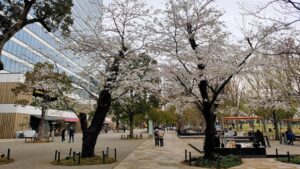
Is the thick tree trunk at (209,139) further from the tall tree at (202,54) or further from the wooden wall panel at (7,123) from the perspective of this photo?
the wooden wall panel at (7,123)

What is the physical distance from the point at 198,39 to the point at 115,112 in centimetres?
2724

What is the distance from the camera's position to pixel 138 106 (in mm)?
39656

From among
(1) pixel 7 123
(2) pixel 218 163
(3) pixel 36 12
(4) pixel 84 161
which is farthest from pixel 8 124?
(2) pixel 218 163

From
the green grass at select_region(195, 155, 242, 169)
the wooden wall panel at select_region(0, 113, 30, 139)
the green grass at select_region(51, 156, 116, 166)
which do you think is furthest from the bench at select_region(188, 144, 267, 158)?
the wooden wall panel at select_region(0, 113, 30, 139)

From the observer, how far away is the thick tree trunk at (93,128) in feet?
54.3

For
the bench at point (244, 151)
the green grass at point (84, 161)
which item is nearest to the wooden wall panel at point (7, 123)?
the green grass at point (84, 161)

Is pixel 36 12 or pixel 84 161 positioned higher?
pixel 36 12

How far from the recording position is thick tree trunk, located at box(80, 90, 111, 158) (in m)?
16.6

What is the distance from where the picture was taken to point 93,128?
17.0 m

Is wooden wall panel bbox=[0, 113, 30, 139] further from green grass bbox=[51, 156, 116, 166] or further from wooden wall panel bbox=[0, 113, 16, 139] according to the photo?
green grass bbox=[51, 156, 116, 166]

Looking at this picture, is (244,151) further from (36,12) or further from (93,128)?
(36,12)

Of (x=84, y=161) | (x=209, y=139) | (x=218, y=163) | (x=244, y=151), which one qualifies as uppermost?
(x=209, y=139)

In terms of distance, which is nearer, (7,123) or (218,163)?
(218,163)

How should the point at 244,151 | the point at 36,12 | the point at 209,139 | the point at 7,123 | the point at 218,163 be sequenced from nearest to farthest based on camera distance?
the point at 218,163
the point at 209,139
the point at 36,12
the point at 244,151
the point at 7,123
